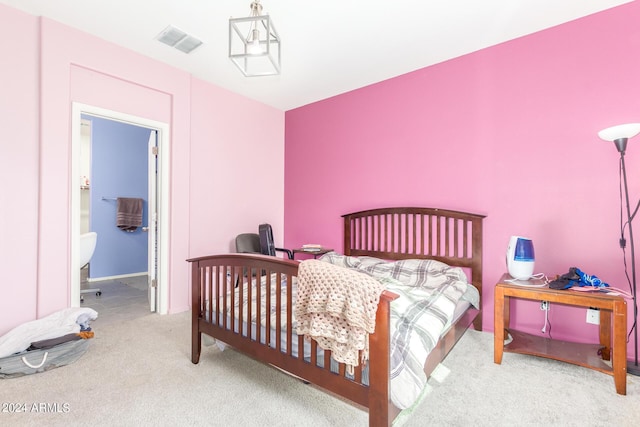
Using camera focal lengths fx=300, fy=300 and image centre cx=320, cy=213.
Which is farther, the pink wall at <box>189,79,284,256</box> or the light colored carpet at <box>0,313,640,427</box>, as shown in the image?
the pink wall at <box>189,79,284,256</box>

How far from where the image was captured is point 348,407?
1684 mm

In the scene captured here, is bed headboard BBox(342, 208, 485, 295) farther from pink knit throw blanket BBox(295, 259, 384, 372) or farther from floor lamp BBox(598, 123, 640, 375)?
pink knit throw blanket BBox(295, 259, 384, 372)

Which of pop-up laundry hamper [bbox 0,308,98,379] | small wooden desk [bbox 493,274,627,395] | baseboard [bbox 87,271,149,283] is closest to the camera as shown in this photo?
small wooden desk [bbox 493,274,627,395]

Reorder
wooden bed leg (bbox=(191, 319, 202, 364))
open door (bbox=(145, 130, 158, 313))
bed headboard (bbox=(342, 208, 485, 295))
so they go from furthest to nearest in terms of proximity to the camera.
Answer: open door (bbox=(145, 130, 158, 313)) < bed headboard (bbox=(342, 208, 485, 295)) < wooden bed leg (bbox=(191, 319, 202, 364))

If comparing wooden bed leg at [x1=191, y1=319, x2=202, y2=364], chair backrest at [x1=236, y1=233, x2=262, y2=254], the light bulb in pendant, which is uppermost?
the light bulb in pendant

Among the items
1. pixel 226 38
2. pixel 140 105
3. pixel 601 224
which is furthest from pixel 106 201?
pixel 601 224

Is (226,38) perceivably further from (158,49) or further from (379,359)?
(379,359)

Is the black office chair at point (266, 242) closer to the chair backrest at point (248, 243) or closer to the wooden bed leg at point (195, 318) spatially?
the chair backrest at point (248, 243)

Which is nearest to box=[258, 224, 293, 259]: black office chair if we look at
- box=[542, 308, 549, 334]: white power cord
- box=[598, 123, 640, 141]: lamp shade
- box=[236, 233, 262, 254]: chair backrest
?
box=[236, 233, 262, 254]: chair backrest

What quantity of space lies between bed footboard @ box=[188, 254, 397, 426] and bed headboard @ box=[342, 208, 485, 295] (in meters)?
1.59

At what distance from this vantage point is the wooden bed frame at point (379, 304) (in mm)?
1270

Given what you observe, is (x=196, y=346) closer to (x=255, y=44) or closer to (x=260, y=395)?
(x=260, y=395)

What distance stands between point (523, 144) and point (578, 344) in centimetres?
164

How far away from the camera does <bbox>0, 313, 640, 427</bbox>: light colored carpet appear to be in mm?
1580
